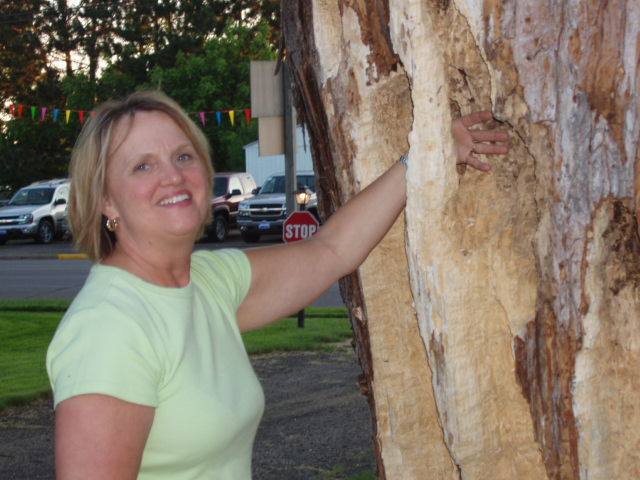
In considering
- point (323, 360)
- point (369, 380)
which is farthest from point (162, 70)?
point (369, 380)

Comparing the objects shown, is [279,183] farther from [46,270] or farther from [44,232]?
[44,232]

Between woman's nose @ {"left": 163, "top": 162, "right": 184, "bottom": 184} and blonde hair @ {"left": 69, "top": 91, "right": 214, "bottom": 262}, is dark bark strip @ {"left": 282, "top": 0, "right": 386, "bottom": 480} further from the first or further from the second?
woman's nose @ {"left": 163, "top": 162, "right": 184, "bottom": 184}

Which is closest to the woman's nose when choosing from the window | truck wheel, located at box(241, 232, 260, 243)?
truck wheel, located at box(241, 232, 260, 243)

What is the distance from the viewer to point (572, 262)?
7.02ft

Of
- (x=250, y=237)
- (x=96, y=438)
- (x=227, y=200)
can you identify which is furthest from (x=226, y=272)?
(x=227, y=200)

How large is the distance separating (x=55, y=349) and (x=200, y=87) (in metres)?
32.3

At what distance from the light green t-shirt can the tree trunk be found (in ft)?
1.68

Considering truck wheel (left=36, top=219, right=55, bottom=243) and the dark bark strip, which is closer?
the dark bark strip

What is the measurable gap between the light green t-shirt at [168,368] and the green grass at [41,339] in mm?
5814

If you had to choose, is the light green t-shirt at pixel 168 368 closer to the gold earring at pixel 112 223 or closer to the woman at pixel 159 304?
the woman at pixel 159 304

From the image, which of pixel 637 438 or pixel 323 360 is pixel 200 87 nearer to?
pixel 323 360

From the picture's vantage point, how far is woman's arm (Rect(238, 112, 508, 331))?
2544 millimetres

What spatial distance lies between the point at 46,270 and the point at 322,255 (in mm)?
18177

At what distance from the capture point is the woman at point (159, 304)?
6.33 feet
